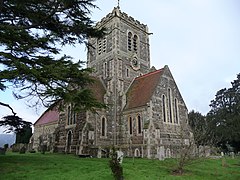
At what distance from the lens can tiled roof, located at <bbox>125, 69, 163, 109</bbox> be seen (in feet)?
75.5

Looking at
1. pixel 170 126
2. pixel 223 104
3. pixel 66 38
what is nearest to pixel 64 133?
pixel 170 126

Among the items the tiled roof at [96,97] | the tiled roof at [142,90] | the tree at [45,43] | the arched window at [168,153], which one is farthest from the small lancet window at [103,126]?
the tree at [45,43]

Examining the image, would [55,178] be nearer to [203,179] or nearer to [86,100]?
[86,100]

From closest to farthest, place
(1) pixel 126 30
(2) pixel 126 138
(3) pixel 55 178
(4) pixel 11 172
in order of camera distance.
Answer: (3) pixel 55 178, (4) pixel 11 172, (2) pixel 126 138, (1) pixel 126 30

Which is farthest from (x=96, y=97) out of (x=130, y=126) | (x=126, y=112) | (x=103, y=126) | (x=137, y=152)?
(x=137, y=152)

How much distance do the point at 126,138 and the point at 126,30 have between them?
1487cm

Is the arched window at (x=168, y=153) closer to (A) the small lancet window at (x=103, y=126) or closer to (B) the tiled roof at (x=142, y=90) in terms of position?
(B) the tiled roof at (x=142, y=90)

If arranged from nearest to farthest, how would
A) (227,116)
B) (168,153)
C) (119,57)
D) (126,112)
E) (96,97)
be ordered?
(168,153) < (96,97) < (126,112) < (119,57) < (227,116)

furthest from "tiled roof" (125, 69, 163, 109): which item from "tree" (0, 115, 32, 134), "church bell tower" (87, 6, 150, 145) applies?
"tree" (0, 115, 32, 134)

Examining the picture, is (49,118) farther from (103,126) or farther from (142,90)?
(142,90)

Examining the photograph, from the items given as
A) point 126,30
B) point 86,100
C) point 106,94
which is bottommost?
point 86,100

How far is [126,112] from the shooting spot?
24062 millimetres

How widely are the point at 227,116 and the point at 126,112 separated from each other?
2648 centimetres

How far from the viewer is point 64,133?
24359 millimetres
